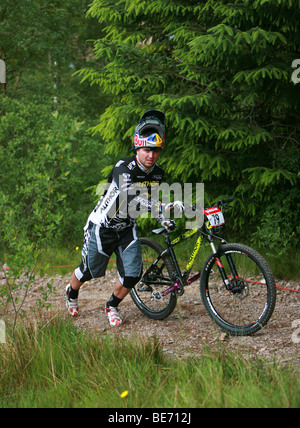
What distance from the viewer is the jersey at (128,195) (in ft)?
15.0

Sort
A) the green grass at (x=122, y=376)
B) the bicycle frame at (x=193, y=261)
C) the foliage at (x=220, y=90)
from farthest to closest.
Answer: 1. the foliage at (x=220, y=90)
2. the bicycle frame at (x=193, y=261)
3. the green grass at (x=122, y=376)

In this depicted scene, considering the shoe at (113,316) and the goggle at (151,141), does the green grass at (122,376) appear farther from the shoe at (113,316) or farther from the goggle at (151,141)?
the goggle at (151,141)

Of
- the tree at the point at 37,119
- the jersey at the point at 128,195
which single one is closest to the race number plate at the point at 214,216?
the jersey at the point at 128,195

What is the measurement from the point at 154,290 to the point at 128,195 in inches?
49.5

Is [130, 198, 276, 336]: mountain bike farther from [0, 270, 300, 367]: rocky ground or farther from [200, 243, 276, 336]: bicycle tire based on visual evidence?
[0, 270, 300, 367]: rocky ground

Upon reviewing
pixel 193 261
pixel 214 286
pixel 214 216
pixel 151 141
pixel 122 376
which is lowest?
pixel 122 376

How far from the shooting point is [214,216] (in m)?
4.48

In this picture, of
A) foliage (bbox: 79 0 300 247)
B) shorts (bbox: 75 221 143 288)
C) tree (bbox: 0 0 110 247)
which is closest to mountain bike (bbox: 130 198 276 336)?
shorts (bbox: 75 221 143 288)

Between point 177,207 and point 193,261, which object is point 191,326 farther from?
point 177,207

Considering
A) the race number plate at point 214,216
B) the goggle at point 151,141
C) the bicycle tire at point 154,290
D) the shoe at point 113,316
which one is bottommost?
the shoe at point 113,316

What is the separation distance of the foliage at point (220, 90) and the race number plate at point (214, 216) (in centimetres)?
182

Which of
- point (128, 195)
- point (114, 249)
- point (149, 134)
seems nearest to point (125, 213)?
point (128, 195)

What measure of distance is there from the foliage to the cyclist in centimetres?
170
